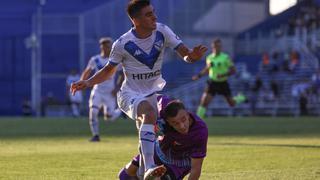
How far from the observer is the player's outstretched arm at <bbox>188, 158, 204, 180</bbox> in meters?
7.78

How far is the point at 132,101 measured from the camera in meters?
8.86

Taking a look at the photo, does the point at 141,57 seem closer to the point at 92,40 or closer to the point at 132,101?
the point at 132,101

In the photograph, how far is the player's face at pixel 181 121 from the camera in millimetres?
7738

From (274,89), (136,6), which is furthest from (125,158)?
(274,89)

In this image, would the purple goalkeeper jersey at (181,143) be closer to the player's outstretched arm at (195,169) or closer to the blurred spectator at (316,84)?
the player's outstretched arm at (195,169)

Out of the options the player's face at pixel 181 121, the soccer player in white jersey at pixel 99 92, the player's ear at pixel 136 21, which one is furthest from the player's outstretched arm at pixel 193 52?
the soccer player in white jersey at pixel 99 92

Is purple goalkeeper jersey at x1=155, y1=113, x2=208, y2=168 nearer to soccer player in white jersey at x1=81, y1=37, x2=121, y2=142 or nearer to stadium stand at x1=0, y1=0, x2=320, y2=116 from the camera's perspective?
soccer player in white jersey at x1=81, y1=37, x2=121, y2=142

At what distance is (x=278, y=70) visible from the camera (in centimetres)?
4494

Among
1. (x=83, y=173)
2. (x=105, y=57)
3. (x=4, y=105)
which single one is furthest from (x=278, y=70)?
(x=83, y=173)

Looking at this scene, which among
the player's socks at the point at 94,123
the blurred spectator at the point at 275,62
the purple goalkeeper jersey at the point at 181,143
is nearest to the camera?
the purple goalkeeper jersey at the point at 181,143

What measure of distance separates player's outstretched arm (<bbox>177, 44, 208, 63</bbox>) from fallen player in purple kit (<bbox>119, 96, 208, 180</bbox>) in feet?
2.06

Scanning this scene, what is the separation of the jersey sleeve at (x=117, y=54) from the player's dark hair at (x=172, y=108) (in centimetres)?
126

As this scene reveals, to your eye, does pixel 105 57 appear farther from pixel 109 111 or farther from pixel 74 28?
pixel 74 28

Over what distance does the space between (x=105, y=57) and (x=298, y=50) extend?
28235mm
